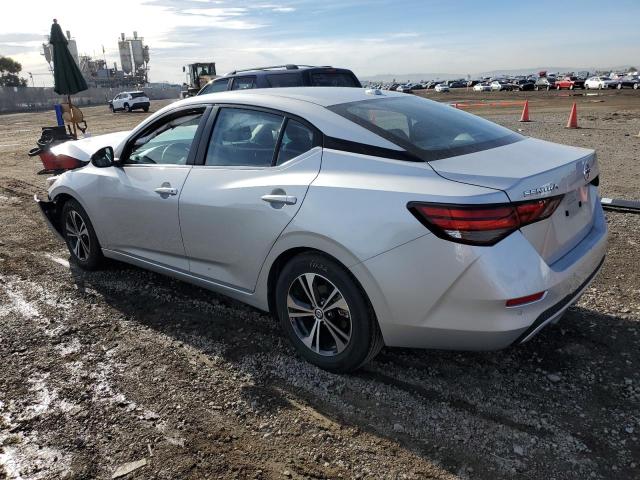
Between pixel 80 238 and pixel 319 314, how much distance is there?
287cm

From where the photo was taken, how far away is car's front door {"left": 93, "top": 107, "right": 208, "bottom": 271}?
3730mm

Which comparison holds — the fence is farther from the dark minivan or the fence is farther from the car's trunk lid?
the car's trunk lid

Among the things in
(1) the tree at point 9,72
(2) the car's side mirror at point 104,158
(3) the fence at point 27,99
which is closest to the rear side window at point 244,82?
(2) the car's side mirror at point 104,158

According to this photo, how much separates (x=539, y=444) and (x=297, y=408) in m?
1.23

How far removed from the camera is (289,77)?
394 inches

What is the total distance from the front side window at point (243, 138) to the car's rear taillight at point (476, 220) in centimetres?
121

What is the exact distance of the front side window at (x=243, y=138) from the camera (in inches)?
129

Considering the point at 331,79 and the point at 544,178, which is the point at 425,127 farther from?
the point at 331,79

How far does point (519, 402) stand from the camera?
2.82 m

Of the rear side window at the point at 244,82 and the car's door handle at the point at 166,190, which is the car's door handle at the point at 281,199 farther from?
the rear side window at the point at 244,82

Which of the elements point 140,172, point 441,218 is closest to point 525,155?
point 441,218

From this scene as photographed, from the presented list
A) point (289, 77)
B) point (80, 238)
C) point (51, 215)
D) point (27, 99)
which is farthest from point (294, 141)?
point (27, 99)

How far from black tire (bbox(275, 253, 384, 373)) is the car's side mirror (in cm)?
200

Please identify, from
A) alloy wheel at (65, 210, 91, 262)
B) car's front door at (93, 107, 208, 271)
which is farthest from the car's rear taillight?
alloy wheel at (65, 210, 91, 262)
